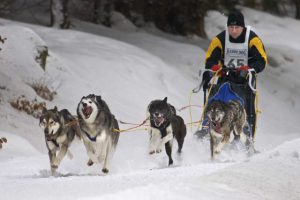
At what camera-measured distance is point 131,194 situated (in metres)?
6.02

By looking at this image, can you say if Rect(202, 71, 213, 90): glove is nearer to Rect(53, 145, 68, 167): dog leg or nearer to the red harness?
the red harness

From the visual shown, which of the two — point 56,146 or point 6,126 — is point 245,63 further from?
point 6,126

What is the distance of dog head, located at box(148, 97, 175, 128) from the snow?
66cm

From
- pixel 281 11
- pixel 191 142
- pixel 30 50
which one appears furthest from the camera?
pixel 281 11

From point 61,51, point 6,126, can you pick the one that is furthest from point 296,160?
point 61,51

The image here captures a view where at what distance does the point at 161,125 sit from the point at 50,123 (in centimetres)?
161

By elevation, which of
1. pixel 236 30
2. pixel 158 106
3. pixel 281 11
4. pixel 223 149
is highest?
pixel 236 30

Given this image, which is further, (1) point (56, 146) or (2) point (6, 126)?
(2) point (6, 126)

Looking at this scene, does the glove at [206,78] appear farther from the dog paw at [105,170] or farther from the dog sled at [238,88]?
the dog paw at [105,170]

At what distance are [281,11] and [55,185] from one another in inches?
1054

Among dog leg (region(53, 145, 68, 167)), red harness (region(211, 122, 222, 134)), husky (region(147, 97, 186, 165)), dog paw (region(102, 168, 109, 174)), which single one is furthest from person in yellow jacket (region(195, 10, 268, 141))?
dog leg (region(53, 145, 68, 167))

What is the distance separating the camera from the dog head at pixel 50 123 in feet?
28.6

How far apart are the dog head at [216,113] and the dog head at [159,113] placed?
1.71 ft

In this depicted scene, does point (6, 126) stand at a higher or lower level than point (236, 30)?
lower
